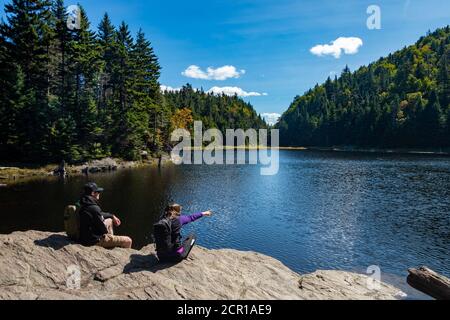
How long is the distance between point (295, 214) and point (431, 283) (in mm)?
19496

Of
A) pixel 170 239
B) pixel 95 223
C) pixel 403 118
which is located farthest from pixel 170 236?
pixel 403 118

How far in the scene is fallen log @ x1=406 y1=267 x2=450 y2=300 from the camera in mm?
11875

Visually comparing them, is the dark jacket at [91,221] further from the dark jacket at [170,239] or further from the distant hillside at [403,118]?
the distant hillside at [403,118]

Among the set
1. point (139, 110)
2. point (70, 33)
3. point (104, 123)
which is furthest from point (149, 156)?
point (70, 33)

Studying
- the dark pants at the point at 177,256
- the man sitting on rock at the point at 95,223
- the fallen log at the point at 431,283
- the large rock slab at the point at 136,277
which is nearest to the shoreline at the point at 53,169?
the large rock slab at the point at 136,277

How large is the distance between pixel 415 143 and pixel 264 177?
336 feet

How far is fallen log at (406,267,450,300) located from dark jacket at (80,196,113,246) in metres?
12.3

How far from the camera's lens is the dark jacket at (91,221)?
37.3 feet

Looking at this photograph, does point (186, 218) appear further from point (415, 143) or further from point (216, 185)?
point (415, 143)

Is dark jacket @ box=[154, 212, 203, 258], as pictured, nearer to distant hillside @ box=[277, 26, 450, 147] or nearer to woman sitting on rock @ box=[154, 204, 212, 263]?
woman sitting on rock @ box=[154, 204, 212, 263]

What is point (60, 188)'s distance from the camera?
41062mm

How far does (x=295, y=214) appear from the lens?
31.9 meters

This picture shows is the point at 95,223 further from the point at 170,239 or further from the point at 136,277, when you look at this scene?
the point at 170,239

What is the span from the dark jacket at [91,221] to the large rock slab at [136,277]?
0.37 meters
